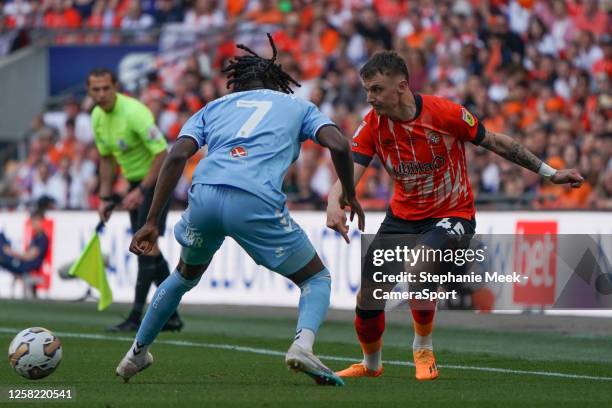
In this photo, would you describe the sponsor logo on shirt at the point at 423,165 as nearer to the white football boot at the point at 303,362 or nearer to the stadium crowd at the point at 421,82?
the white football boot at the point at 303,362

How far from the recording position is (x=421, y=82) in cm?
2088

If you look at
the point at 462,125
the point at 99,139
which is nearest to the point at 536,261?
the point at 99,139

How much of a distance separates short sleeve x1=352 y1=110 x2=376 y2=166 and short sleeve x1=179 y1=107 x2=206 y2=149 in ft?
4.55

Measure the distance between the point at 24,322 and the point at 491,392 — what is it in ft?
25.2

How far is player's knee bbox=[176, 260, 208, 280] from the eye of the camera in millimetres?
8422

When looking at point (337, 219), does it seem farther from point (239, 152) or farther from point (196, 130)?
point (196, 130)

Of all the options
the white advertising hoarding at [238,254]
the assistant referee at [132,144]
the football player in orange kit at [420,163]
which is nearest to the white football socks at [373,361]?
the football player in orange kit at [420,163]

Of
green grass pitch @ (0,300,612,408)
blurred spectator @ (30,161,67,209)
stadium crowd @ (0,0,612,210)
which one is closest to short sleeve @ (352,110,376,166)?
green grass pitch @ (0,300,612,408)

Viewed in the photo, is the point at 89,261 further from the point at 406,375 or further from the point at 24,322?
the point at 406,375

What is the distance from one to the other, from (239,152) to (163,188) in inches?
19.7

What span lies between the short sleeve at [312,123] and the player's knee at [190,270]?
101 cm

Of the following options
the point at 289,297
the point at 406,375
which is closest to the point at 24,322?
the point at 289,297

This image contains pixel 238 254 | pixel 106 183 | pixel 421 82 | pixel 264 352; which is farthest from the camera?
pixel 421 82

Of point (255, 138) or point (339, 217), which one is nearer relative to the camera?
point (255, 138)
